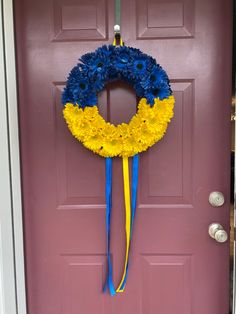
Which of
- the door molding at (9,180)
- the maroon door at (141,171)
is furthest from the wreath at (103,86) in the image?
the door molding at (9,180)

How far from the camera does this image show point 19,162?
121 cm

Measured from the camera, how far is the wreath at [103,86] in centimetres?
106

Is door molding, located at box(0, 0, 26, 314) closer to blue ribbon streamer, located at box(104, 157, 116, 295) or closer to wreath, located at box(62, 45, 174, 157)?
wreath, located at box(62, 45, 174, 157)

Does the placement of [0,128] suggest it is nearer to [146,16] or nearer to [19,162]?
[19,162]

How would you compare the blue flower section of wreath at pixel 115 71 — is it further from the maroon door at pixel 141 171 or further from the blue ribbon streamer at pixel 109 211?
the blue ribbon streamer at pixel 109 211

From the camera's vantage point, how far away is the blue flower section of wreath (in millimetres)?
1054

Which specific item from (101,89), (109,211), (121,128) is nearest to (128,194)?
(109,211)

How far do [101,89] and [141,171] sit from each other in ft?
1.25

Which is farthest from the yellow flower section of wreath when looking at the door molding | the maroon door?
the door molding

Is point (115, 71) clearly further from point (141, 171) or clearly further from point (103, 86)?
point (141, 171)

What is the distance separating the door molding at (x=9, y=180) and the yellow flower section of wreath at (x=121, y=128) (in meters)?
0.27

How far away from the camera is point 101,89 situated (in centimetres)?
113

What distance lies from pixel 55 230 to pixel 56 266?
0.54 feet

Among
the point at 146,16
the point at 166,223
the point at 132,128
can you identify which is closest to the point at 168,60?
the point at 146,16
